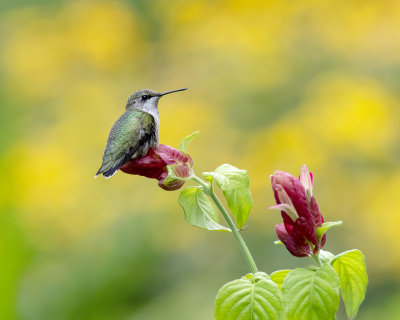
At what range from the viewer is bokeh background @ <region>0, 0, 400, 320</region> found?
325 cm

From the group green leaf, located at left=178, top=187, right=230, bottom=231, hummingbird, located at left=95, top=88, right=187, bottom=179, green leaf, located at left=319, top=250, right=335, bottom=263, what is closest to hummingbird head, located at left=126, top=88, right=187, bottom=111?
hummingbird, located at left=95, top=88, right=187, bottom=179

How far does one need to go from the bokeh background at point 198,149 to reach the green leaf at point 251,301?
2044 mm

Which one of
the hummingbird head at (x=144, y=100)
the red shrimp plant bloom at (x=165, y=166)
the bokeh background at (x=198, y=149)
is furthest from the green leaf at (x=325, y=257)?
the bokeh background at (x=198, y=149)

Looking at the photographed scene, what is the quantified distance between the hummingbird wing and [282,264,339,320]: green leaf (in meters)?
0.44

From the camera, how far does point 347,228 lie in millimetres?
3240

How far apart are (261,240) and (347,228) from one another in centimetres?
46

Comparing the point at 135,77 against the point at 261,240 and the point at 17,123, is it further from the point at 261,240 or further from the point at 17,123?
the point at 261,240

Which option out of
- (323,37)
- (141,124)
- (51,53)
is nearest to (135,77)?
(51,53)

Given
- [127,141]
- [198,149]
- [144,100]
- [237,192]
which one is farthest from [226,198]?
[198,149]

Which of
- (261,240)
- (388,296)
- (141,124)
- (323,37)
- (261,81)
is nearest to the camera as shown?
(141,124)

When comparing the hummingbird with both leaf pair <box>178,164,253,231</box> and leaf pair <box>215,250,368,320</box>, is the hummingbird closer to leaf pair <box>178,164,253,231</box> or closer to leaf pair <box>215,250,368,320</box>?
leaf pair <box>178,164,253,231</box>

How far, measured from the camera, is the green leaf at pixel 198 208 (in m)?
0.99

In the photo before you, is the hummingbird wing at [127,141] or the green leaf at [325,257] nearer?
the green leaf at [325,257]

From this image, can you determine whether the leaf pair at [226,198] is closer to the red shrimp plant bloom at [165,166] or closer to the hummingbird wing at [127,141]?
the red shrimp plant bloom at [165,166]
